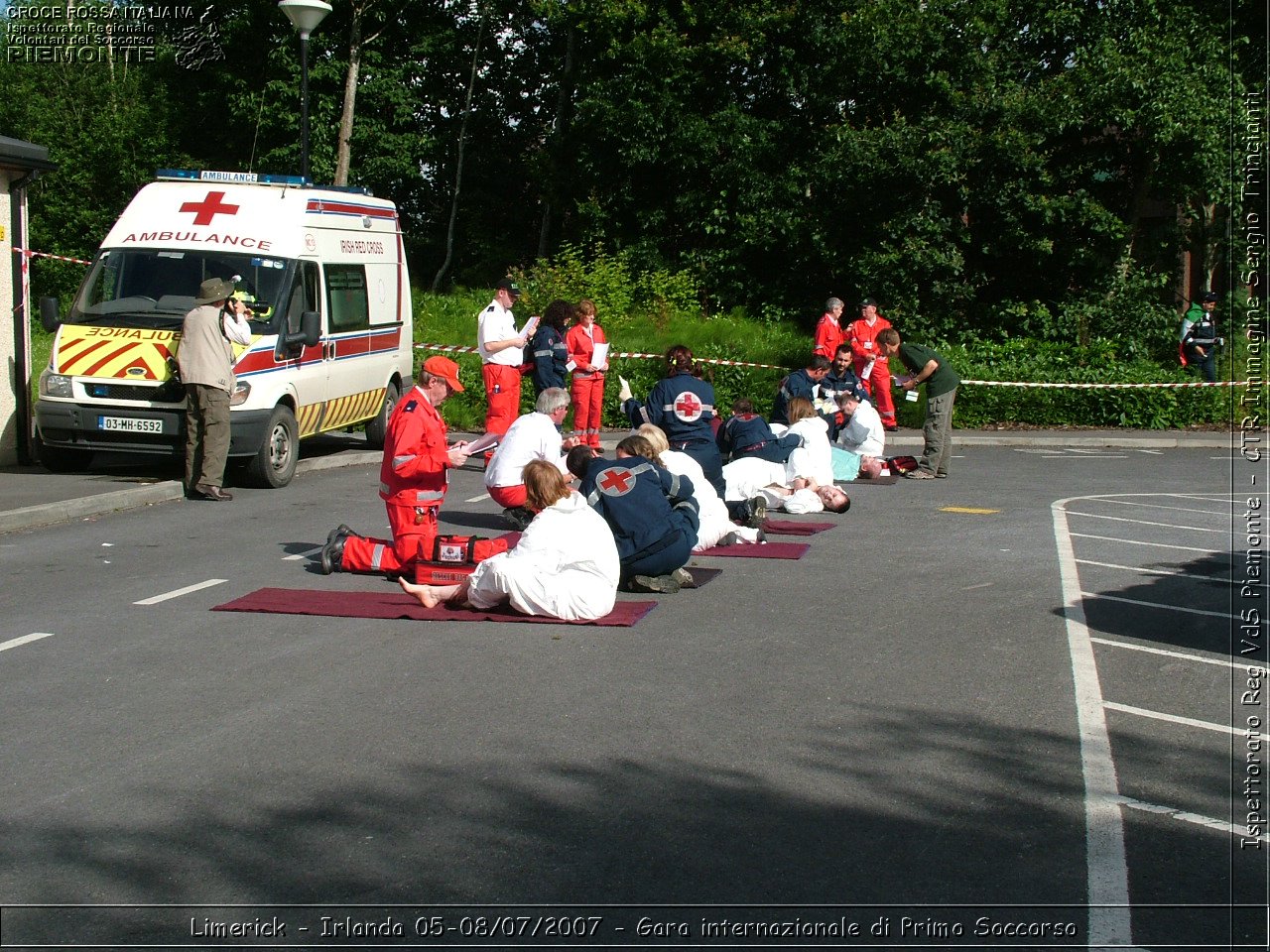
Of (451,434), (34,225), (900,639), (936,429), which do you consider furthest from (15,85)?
(900,639)

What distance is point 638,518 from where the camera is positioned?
385 inches

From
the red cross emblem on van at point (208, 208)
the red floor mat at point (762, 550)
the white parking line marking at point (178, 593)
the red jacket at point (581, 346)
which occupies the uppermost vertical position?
the red cross emblem on van at point (208, 208)

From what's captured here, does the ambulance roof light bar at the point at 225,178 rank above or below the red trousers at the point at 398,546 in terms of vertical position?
above

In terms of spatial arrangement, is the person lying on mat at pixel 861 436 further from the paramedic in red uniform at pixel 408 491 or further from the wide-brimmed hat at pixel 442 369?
A: the paramedic in red uniform at pixel 408 491

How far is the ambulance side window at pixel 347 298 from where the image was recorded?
54.6 feet

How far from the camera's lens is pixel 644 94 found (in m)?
31.4

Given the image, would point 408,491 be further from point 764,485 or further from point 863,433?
point 863,433

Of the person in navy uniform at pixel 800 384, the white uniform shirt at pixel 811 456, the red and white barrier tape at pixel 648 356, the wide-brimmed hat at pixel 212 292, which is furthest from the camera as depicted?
the red and white barrier tape at pixel 648 356

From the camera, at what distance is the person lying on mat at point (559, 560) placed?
8.79 meters

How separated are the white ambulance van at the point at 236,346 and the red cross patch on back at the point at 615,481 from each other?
20.3 ft

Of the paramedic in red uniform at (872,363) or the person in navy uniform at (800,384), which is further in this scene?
the paramedic in red uniform at (872,363)

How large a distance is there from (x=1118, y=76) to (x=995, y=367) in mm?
6220

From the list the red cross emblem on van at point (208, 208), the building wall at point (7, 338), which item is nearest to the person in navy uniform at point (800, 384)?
the red cross emblem on van at point (208, 208)

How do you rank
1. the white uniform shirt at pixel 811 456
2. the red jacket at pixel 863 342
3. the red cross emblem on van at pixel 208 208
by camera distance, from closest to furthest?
the white uniform shirt at pixel 811 456 < the red cross emblem on van at pixel 208 208 < the red jacket at pixel 863 342
